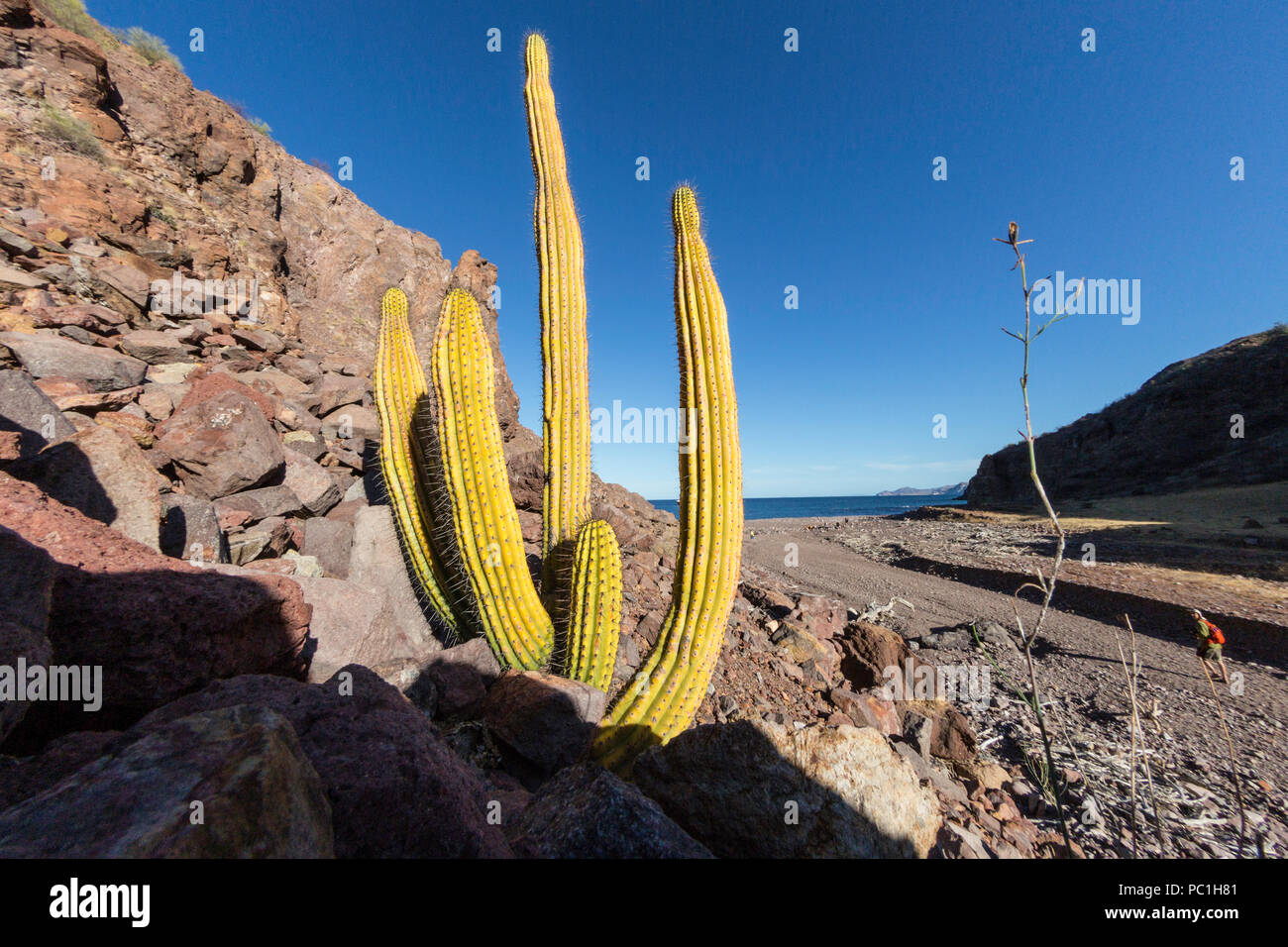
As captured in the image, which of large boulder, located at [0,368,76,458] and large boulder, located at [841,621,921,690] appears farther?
large boulder, located at [841,621,921,690]

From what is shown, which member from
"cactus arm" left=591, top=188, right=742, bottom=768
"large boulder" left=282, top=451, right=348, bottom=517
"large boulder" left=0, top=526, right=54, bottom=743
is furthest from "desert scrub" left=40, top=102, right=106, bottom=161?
"cactus arm" left=591, top=188, right=742, bottom=768

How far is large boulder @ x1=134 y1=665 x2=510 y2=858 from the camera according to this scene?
120cm

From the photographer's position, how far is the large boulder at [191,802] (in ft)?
2.76

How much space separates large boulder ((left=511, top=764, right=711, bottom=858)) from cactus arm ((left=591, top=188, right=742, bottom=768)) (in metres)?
1.19

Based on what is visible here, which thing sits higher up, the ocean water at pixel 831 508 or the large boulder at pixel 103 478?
the large boulder at pixel 103 478

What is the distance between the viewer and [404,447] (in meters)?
4.09

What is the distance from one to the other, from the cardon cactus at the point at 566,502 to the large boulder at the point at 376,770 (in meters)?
1.24

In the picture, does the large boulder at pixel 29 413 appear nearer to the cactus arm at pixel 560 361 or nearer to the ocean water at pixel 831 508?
the cactus arm at pixel 560 361

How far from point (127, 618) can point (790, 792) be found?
8.35 ft

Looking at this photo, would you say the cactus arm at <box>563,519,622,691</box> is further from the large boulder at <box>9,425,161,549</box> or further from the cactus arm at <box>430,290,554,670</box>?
the large boulder at <box>9,425,161,549</box>

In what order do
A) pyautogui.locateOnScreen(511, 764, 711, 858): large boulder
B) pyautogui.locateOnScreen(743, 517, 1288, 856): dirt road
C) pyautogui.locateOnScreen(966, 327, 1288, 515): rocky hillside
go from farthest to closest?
pyautogui.locateOnScreen(966, 327, 1288, 515): rocky hillside < pyautogui.locateOnScreen(743, 517, 1288, 856): dirt road < pyautogui.locateOnScreen(511, 764, 711, 858): large boulder

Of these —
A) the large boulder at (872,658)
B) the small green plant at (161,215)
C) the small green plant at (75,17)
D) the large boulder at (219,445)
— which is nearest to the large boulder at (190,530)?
the large boulder at (219,445)

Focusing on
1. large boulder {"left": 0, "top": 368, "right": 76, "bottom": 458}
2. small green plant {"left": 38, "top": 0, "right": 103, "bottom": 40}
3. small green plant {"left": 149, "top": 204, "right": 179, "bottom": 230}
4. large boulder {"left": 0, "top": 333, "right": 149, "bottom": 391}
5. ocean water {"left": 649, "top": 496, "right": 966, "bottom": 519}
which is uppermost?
small green plant {"left": 38, "top": 0, "right": 103, "bottom": 40}

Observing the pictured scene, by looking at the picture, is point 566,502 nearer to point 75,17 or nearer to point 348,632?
point 348,632
